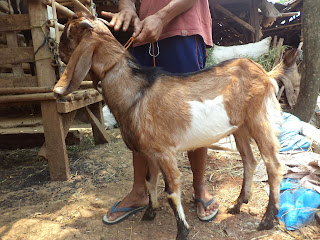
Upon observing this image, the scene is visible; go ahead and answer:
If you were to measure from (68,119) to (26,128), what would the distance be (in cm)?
60

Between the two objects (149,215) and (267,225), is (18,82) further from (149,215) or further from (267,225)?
(267,225)

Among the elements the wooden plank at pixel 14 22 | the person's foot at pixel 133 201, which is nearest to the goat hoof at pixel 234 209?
the person's foot at pixel 133 201

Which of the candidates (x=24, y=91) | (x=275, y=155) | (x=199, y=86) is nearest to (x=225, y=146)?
(x=275, y=155)

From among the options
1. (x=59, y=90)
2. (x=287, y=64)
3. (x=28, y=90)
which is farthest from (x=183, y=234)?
(x=28, y=90)

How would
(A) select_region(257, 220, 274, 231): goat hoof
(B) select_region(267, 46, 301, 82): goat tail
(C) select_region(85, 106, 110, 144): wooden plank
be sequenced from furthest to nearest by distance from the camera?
(C) select_region(85, 106, 110, 144): wooden plank, (B) select_region(267, 46, 301, 82): goat tail, (A) select_region(257, 220, 274, 231): goat hoof

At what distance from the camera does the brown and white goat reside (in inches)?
74.8

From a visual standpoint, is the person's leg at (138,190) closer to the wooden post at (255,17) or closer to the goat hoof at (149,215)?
the goat hoof at (149,215)

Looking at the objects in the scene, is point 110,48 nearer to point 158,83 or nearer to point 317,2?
point 158,83

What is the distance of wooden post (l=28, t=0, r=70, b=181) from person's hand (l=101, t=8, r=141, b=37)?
1.46m

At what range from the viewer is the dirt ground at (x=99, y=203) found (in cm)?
218

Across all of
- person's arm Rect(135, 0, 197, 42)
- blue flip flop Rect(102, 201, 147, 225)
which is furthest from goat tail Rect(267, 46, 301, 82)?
blue flip flop Rect(102, 201, 147, 225)

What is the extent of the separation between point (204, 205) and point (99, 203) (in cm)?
115

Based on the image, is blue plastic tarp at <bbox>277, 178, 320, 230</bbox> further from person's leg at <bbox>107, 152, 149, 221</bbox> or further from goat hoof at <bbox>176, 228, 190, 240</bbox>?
person's leg at <bbox>107, 152, 149, 221</bbox>

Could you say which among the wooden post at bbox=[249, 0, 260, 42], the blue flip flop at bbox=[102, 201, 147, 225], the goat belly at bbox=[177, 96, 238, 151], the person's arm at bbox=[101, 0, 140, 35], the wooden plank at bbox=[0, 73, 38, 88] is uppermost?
the wooden post at bbox=[249, 0, 260, 42]
